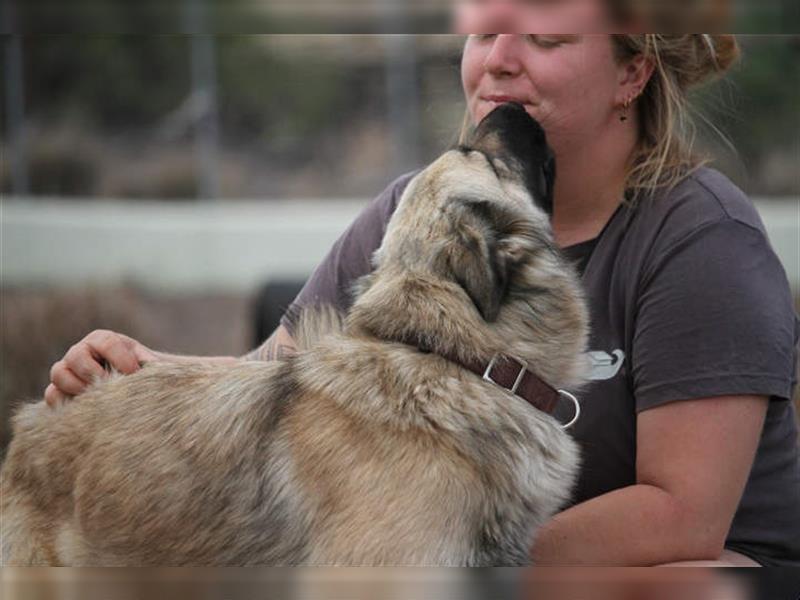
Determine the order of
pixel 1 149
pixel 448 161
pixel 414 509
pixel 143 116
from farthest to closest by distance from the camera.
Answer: pixel 143 116, pixel 1 149, pixel 448 161, pixel 414 509

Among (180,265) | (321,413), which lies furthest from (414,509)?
(180,265)

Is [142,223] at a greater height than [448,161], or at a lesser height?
lesser

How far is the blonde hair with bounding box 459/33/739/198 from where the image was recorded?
3119mm

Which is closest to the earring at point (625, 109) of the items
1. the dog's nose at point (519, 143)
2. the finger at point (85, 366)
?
the dog's nose at point (519, 143)

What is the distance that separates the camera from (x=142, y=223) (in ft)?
37.2

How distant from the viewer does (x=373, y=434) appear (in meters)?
2.61

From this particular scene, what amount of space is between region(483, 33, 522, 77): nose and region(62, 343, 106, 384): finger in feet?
4.29

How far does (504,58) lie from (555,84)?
17 centimetres

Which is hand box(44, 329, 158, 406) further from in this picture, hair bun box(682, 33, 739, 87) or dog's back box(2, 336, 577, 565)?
hair bun box(682, 33, 739, 87)

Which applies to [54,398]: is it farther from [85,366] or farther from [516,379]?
[516,379]

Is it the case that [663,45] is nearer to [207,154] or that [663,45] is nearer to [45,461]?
[45,461]

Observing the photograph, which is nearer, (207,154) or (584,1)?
(584,1)

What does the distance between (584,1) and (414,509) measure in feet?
3.68

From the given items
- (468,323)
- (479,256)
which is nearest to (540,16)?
(479,256)
